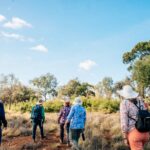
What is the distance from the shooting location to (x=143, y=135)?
766 centimetres

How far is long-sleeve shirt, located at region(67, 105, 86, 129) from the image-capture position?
37.6ft

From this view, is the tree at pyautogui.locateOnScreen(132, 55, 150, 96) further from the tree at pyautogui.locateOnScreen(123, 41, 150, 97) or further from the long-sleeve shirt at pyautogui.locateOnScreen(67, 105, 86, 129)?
the long-sleeve shirt at pyautogui.locateOnScreen(67, 105, 86, 129)

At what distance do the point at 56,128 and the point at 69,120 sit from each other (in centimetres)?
741

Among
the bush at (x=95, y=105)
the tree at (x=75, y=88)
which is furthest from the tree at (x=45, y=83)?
the bush at (x=95, y=105)

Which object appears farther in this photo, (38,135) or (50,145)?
(38,135)

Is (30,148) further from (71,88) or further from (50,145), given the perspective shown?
(71,88)

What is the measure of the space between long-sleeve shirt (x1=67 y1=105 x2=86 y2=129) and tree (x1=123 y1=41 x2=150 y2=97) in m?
39.1

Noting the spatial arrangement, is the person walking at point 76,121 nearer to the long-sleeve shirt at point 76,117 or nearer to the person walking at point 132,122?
the long-sleeve shirt at point 76,117

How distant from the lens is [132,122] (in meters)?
7.74

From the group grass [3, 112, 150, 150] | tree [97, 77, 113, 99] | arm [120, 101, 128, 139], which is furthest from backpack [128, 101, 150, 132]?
tree [97, 77, 113, 99]

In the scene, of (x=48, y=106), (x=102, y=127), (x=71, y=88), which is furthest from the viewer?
(x=71, y=88)

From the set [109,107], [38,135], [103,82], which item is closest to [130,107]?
[38,135]

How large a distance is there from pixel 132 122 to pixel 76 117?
13.0 ft

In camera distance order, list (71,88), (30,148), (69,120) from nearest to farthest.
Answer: (69,120)
(30,148)
(71,88)
